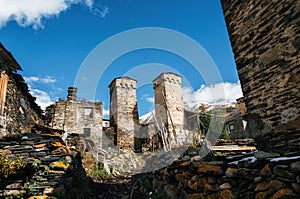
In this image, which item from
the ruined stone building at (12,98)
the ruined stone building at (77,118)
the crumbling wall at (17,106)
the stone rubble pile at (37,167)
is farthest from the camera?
the ruined stone building at (77,118)

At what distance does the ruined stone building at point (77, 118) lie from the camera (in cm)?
1842

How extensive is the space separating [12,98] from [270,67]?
840cm

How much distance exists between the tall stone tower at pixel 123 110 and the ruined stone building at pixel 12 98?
9497mm

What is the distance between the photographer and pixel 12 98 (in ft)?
25.8

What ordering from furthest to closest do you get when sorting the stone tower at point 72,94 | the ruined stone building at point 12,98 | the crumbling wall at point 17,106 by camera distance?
the stone tower at point 72,94, the crumbling wall at point 17,106, the ruined stone building at point 12,98

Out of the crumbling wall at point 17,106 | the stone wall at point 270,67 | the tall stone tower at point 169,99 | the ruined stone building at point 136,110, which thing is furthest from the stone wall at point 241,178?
the tall stone tower at point 169,99

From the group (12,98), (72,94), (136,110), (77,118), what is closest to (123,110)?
(136,110)

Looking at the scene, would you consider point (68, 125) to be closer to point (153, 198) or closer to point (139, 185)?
point (139, 185)

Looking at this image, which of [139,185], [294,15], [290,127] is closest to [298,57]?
[294,15]

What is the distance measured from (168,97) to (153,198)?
1470 cm

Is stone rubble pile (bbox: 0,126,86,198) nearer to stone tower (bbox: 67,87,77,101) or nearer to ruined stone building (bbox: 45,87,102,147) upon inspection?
ruined stone building (bbox: 45,87,102,147)

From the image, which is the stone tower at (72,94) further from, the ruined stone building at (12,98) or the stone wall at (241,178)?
the stone wall at (241,178)

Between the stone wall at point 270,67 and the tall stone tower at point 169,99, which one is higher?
the tall stone tower at point 169,99

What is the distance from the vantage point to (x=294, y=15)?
12.1 feet
